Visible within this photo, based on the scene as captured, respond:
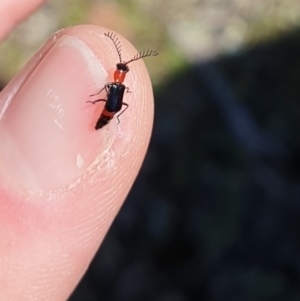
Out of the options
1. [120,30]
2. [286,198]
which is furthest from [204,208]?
[120,30]

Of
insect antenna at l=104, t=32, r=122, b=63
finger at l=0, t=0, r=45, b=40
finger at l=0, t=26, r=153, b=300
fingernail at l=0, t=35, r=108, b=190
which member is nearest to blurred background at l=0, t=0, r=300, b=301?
finger at l=0, t=0, r=45, b=40

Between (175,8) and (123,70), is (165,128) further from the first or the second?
(123,70)

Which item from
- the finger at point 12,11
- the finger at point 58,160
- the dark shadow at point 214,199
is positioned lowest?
the dark shadow at point 214,199

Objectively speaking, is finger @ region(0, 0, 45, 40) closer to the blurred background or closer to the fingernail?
the fingernail

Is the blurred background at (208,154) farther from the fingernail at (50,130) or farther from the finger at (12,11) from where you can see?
the fingernail at (50,130)

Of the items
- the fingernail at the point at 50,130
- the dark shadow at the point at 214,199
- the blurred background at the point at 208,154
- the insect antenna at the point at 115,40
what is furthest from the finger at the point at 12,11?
the dark shadow at the point at 214,199

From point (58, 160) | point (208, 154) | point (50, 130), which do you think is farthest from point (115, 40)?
point (208, 154)
